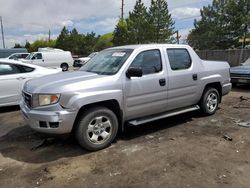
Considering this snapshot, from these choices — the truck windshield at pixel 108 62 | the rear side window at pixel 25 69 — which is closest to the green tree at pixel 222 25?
the rear side window at pixel 25 69

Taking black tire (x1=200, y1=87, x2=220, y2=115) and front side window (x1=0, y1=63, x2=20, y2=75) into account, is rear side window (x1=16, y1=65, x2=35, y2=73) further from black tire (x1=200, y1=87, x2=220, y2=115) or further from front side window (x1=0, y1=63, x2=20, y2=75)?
black tire (x1=200, y1=87, x2=220, y2=115)

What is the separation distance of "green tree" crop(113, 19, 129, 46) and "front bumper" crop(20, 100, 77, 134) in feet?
113

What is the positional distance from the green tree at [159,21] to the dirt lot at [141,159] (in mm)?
28758

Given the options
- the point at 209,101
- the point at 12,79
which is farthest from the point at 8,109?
the point at 209,101

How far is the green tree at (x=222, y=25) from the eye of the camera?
2919 cm

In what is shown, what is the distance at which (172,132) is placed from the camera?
19.6 feet

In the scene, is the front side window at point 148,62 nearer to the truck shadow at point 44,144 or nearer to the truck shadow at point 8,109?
the truck shadow at point 44,144

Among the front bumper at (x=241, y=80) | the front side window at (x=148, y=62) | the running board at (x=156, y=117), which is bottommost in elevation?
the running board at (x=156, y=117)

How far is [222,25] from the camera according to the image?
3222cm

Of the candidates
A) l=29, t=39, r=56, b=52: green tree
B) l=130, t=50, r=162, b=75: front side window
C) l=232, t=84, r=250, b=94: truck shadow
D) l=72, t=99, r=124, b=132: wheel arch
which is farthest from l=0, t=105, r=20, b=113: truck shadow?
l=29, t=39, r=56, b=52: green tree

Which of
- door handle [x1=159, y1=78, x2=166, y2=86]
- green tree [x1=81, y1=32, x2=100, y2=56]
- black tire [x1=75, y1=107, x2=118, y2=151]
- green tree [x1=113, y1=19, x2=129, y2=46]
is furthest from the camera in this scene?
green tree [x1=81, y1=32, x2=100, y2=56]

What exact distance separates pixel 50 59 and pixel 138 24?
40.5ft

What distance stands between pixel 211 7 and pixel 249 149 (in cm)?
3231

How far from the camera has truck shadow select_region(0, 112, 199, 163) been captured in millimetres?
4906
